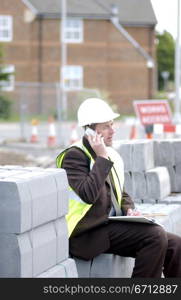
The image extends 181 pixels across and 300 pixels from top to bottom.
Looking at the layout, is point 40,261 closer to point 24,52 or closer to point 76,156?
point 76,156

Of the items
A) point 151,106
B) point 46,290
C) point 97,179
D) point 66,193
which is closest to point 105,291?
point 46,290

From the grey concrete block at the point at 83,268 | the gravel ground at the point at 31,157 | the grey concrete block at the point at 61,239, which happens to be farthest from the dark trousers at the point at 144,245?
the gravel ground at the point at 31,157

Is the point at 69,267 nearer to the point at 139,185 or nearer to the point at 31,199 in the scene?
the point at 31,199

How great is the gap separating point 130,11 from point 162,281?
52241mm

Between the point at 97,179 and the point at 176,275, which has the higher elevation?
the point at 97,179

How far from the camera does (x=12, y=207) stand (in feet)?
16.1

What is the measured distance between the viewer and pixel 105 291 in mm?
4988

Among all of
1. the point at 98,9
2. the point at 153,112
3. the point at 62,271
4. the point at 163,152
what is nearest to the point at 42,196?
the point at 62,271

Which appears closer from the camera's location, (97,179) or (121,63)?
(97,179)

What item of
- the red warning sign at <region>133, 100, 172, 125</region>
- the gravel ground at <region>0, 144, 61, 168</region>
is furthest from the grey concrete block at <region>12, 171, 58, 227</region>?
the gravel ground at <region>0, 144, 61, 168</region>

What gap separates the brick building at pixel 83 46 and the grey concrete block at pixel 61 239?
158 feet

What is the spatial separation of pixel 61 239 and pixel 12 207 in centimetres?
75

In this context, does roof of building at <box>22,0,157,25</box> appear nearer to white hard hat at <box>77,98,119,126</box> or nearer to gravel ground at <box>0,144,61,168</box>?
gravel ground at <box>0,144,61,168</box>

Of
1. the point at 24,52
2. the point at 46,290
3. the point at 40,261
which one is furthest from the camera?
the point at 24,52
